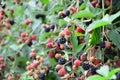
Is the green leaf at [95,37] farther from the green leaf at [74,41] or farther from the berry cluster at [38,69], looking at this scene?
the berry cluster at [38,69]

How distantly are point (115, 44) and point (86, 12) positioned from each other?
0.18 meters

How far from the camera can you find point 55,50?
1.87m

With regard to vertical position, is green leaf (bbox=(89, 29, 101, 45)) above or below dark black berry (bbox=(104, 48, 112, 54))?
above

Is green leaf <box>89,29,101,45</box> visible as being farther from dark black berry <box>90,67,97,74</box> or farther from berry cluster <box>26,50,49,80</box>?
berry cluster <box>26,50,49,80</box>

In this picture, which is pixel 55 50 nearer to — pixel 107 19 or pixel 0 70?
pixel 107 19

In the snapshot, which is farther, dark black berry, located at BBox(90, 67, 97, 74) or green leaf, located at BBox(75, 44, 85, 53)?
green leaf, located at BBox(75, 44, 85, 53)

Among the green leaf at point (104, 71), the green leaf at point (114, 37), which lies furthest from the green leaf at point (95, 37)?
the green leaf at point (104, 71)

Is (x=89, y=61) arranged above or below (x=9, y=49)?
below

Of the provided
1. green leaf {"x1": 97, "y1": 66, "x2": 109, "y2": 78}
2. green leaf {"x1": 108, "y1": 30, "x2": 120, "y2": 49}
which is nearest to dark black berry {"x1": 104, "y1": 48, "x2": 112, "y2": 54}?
green leaf {"x1": 108, "y1": 30, "x2": 120, "y2": 49}

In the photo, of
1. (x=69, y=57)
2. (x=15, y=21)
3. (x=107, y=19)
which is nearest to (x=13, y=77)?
(x=15, y=21)

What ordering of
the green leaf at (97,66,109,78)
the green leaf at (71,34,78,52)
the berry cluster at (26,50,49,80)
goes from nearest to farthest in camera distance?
the green leaf at (97,66,109,78), the green leaf at (71,34,78,52), the berry cluster at (26,50,49,80)

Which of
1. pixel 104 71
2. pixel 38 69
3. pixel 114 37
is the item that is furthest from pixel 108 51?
pixel 38 69

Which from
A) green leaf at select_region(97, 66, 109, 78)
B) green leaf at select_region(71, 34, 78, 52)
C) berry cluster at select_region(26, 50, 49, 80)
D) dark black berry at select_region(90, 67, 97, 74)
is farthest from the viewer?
berry cluster at select_region(26, 50, 49, 80)

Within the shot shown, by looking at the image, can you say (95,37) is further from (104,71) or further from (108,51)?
(104,71)
